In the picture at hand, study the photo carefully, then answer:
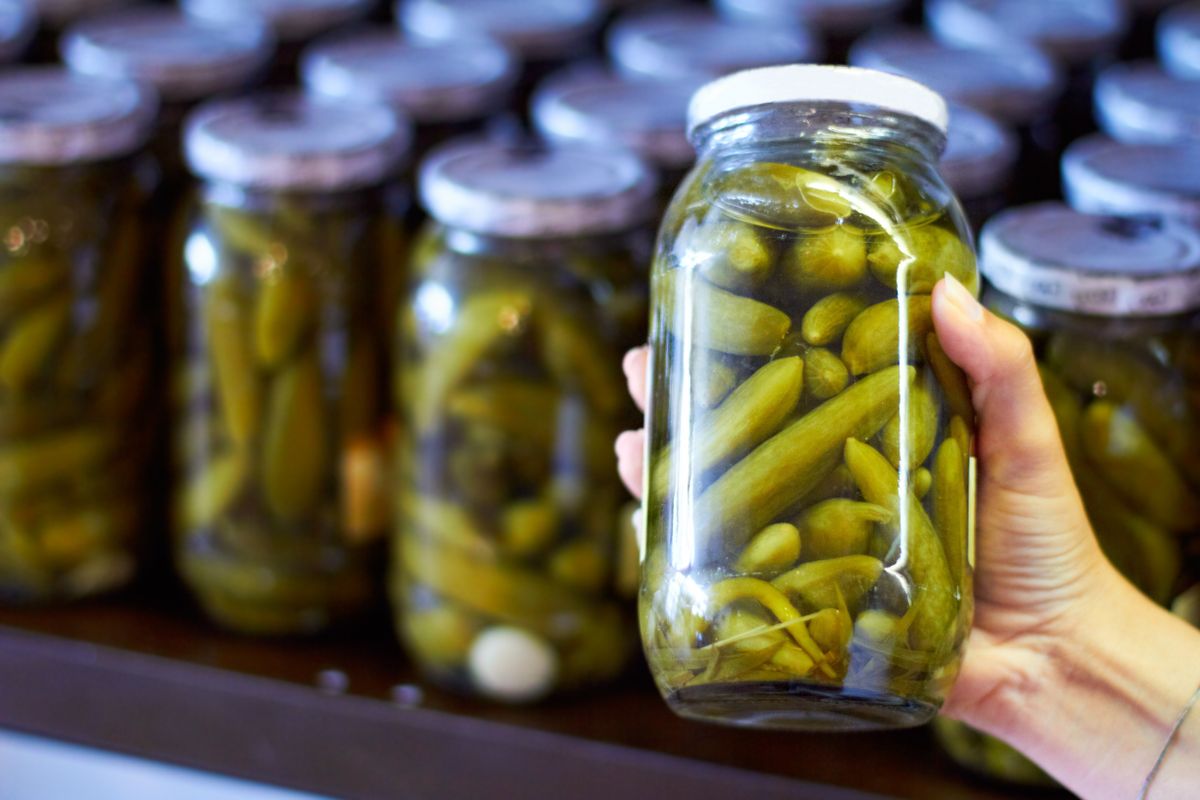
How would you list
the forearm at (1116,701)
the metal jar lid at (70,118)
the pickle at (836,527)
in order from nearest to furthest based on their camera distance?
1. the pickle at (836,527)
2. the forearm at (1116,701)
3. the metal jar lid at (70,118)

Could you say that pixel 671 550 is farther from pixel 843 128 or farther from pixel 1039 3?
pixel 1039 3

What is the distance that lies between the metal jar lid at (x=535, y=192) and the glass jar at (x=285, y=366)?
8 cm

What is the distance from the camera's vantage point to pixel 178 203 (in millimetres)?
1061

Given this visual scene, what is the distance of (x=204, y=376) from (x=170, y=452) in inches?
5.4

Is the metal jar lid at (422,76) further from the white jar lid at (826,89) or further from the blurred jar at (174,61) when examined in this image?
the white jar lid at (826,89)

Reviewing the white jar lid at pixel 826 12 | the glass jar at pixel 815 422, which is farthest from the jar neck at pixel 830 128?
the white jar lid at pixel 826 12

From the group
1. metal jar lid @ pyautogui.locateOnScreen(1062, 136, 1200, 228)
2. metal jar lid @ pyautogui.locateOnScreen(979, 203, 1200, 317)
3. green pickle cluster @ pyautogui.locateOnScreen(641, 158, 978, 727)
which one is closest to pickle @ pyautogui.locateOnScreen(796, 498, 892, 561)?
green pickle cluster @ pyautogui.locateOnScreen(641, 158, 978, 727)

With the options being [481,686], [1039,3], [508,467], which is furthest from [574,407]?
[1039,3]

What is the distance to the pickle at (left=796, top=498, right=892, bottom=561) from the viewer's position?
0.58 meters

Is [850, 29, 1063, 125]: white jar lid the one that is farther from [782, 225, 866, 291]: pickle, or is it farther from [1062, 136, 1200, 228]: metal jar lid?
[782, 225, 866, 291]: pickle

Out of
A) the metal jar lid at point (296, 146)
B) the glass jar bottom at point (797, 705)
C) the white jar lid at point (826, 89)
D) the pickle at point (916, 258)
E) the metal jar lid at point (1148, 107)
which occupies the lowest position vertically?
the glass jar bottom at point (797, 705)

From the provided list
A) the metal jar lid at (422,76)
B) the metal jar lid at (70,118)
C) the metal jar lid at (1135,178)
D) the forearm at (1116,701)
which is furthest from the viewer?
the metal jar lid at (422,76)

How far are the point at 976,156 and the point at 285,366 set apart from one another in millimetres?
444

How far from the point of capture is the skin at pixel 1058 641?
68 centimetres
